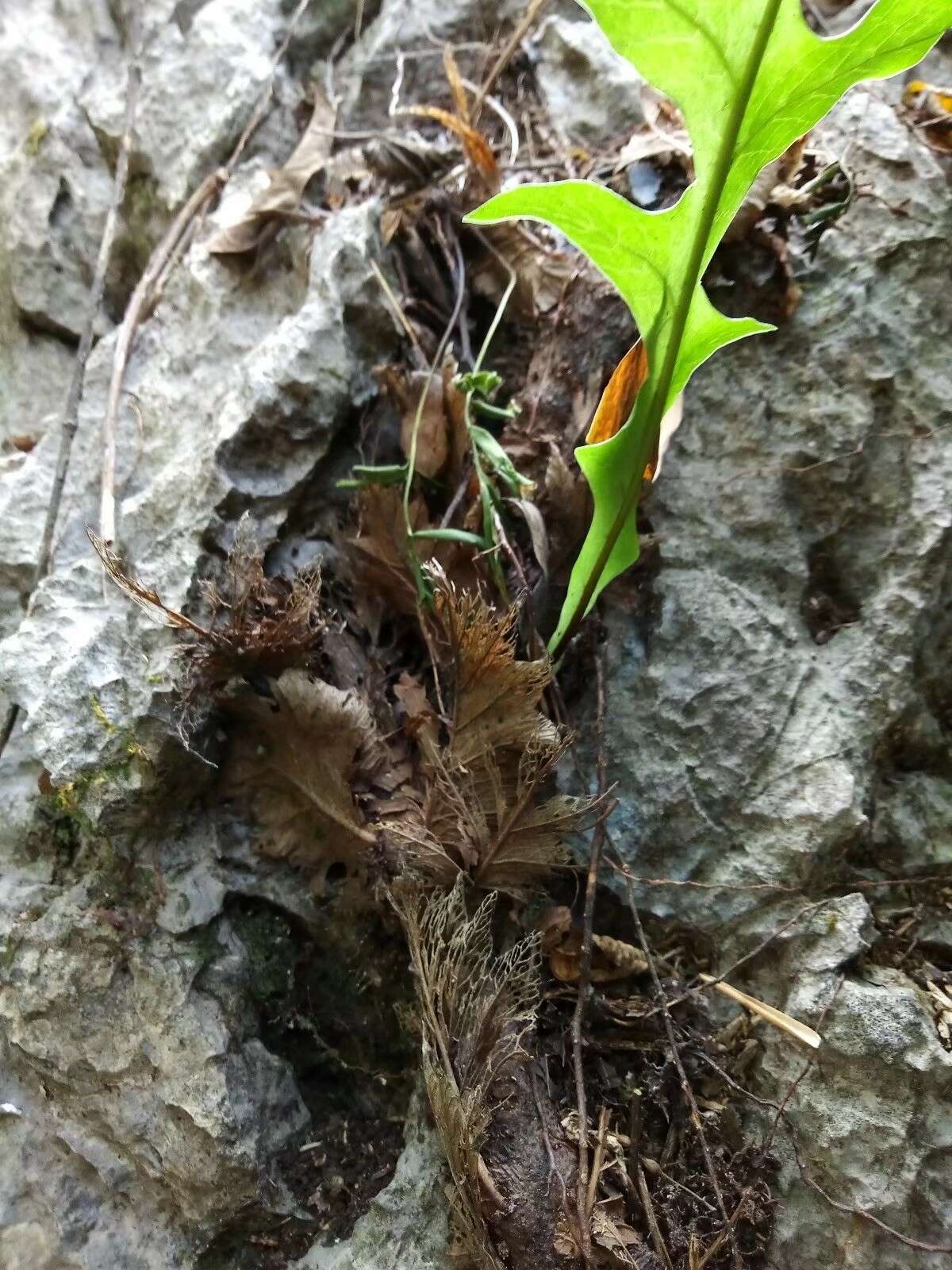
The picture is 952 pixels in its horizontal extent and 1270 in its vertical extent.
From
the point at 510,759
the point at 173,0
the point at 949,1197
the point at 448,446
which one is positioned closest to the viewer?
the point at 949,1197

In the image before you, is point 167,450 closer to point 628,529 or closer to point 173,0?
point 628,529

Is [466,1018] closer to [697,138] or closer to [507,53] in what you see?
[697,138]

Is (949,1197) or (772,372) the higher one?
(772,372)

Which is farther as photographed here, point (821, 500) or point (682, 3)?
point (821, 500)

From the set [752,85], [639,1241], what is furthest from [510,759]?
[752,85]

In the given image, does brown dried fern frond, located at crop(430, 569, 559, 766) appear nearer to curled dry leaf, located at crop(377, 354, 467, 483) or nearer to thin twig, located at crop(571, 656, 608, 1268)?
thin twig, located at crop(571, 656, 608, 1268)

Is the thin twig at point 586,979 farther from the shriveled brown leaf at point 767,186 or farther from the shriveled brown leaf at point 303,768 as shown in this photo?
the shriveled brown leaf at point 767,186

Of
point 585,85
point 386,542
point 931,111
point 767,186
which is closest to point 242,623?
point 386,542
